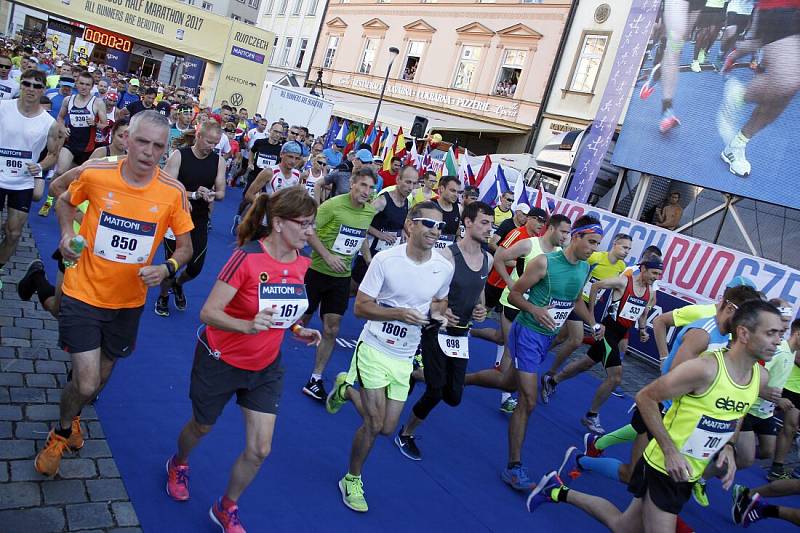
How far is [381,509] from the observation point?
445 cm

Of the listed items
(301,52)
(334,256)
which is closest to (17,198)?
(334,256)

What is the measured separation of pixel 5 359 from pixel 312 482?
244 centimetres

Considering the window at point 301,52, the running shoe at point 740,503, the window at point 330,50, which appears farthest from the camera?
the window at point 301,52

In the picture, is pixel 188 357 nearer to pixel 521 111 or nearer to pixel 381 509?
pixel 381 509

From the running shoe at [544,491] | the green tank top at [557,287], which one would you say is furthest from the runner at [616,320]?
the running shoe at [544,491]

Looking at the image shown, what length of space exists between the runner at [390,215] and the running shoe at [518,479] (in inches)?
103

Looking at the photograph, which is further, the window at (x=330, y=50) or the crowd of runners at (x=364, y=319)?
the window at (x=330, y=50)

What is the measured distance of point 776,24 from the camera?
1554 cm

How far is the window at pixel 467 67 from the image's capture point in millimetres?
28109

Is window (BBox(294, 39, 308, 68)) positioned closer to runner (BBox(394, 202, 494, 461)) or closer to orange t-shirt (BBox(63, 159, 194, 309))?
runner (BBox(394, 202, 494, 461))

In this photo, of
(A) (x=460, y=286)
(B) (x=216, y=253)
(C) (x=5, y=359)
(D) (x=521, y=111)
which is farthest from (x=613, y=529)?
(D) (x=521, y=111)

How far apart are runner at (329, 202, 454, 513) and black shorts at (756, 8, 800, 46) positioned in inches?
584

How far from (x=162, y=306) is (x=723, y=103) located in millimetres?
15103

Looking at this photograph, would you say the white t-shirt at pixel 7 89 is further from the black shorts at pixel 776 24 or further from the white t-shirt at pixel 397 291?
the black shorts at pixel 776 24
